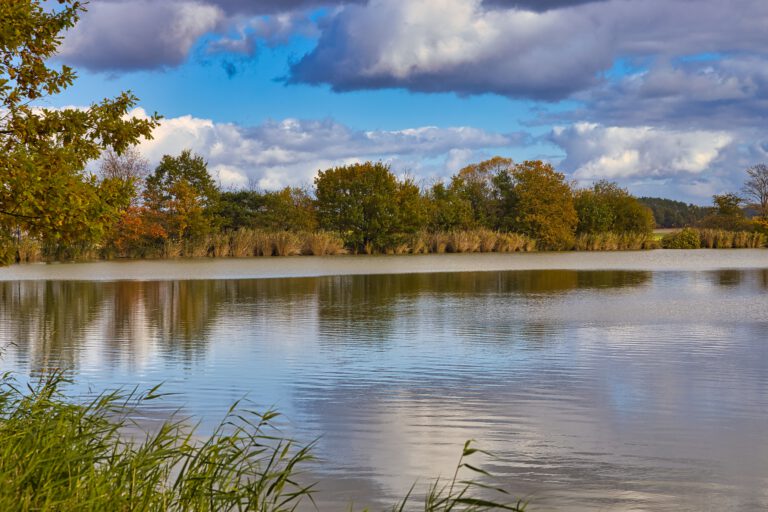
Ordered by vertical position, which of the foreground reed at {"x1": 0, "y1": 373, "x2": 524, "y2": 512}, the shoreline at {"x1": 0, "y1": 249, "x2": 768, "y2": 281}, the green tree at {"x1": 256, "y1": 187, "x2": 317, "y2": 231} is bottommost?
the foreground reed at {"x1": 0, "y1": 373, "x2": 524, "y2": 512}

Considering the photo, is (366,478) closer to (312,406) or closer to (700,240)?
(312,406)

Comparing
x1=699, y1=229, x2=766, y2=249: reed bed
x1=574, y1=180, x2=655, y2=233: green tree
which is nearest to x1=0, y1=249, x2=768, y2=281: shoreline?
x1=574, y1=180, x2=655, y2=233: green tree

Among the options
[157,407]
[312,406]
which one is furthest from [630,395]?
[157,407]

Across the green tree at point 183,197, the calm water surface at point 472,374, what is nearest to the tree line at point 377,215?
the green tree at point 183,197

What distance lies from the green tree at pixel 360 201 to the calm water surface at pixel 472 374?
25779 millimetres

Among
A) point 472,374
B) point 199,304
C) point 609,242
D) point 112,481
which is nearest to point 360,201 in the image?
point 609,242

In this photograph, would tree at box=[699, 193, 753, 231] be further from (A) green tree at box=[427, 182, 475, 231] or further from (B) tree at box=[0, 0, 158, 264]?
(B) tree at box=[0, 0, 158, 264]

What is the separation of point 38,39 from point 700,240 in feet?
179

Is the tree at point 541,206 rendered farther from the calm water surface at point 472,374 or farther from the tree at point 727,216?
the calm water surface at point 472,374

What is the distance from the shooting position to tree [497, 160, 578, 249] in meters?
53.4

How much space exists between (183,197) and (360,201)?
9.06 metres

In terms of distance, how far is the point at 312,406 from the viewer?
782cm

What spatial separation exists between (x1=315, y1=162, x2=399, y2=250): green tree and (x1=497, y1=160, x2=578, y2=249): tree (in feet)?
31.1

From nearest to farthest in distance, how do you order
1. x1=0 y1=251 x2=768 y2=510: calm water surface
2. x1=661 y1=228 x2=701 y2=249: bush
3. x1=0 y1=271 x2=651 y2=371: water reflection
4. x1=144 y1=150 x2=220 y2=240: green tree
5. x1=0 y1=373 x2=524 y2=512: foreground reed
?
x1=0 y1=373 x2=524 y2=512: foreground reed < x1=0 y1=251 x2=768 y2=510: calm water surface < x1=0 y1=271 x2=651 y2=371: water reflection < x1=144 y1=150 x2=220 y2=240: green tree < x1=661 y1=228 x2=701 y2=249: bush
